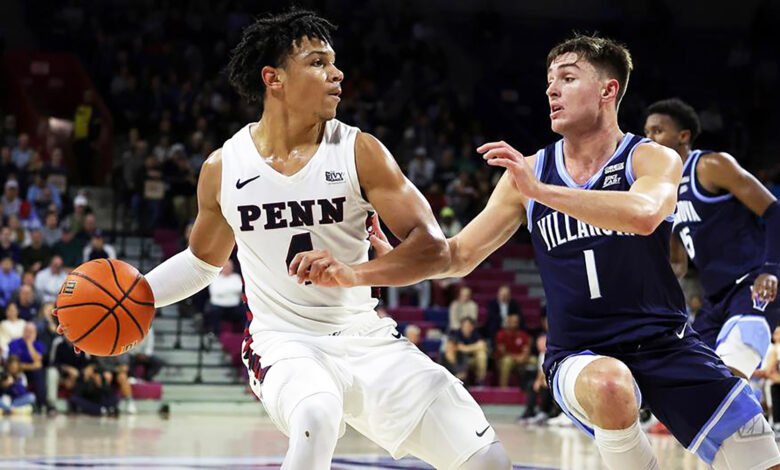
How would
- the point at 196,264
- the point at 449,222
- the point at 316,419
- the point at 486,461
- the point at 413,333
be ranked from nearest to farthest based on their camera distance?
the point at 316,419 < the point at 486,461 < the point at 196,264 < the point at 413,333 < the point at 449,222

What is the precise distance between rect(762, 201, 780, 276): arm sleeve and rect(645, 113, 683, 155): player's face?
0.70 meters

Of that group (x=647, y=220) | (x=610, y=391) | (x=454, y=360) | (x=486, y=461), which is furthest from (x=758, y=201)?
(x=454, y=360)

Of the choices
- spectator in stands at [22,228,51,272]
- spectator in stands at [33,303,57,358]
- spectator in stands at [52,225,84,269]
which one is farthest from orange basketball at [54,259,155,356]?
spectator in stands at [52,225,84,269]

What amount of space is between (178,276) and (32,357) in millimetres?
10173

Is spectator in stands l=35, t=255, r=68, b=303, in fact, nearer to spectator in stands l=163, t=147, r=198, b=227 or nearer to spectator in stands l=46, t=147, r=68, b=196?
spectator in stands l=46, t=147, r=68, b=196

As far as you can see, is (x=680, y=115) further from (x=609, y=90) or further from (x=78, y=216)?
(x=78, y=216)

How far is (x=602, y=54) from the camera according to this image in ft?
16.7

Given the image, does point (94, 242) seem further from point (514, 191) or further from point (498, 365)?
point (514, 191)

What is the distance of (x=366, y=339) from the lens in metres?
4.90

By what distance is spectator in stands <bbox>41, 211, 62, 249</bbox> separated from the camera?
16.6 metres

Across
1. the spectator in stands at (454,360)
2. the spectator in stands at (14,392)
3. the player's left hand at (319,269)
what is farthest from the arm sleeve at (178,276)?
the spectator in stands at (454,360)

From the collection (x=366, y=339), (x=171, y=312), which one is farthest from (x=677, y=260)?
(x=171, y=312)

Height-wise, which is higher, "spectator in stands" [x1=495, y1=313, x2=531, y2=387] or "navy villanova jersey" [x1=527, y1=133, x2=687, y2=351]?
"navy villanova jersey" [x1=527, y1=133, x2=687, y2=351]

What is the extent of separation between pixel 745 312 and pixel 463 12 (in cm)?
1861
